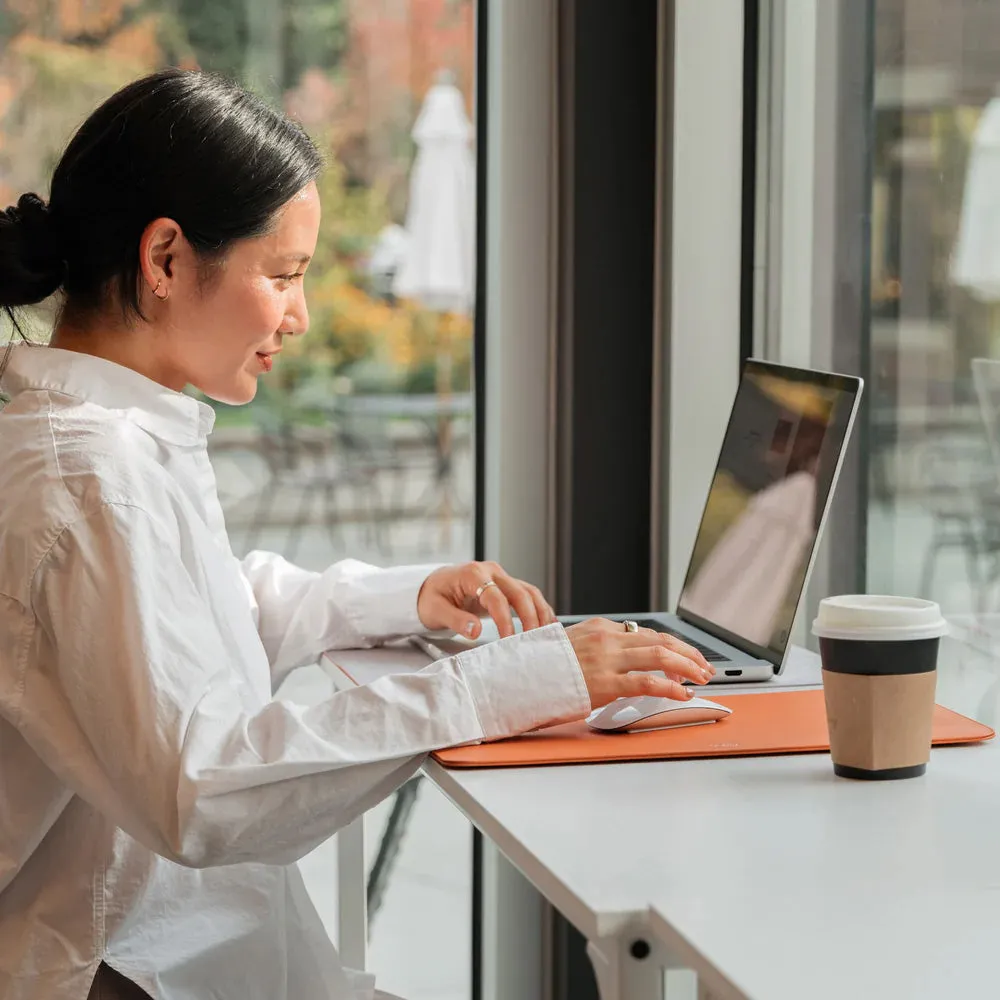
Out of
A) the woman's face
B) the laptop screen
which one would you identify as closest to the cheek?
the woman's face

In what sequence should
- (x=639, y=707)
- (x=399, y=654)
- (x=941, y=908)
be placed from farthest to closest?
(x=399, y=654) < (x=639, y=707) < (x=941, y=908)

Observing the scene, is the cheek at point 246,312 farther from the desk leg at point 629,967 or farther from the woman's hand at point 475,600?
the desk leg at point 629,967

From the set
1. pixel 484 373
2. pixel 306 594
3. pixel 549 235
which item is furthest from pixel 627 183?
pixel 306 594

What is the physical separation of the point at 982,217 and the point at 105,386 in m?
0.91

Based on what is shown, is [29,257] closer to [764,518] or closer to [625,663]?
[625,663]

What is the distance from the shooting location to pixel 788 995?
26.8 inches

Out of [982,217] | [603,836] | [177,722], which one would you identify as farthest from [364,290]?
[603,836]

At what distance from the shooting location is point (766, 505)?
1.47 metres

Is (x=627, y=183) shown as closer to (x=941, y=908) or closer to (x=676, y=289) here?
(x=676, y=289)

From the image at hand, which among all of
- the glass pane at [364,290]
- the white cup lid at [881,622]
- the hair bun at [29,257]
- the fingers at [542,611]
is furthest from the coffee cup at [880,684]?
the glass pane at [364,290]

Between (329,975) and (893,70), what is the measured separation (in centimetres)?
115

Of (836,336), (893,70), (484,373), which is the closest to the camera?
(893,70)

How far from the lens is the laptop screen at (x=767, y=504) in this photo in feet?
4.49

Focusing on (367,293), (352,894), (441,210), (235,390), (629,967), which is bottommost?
(352,894)
